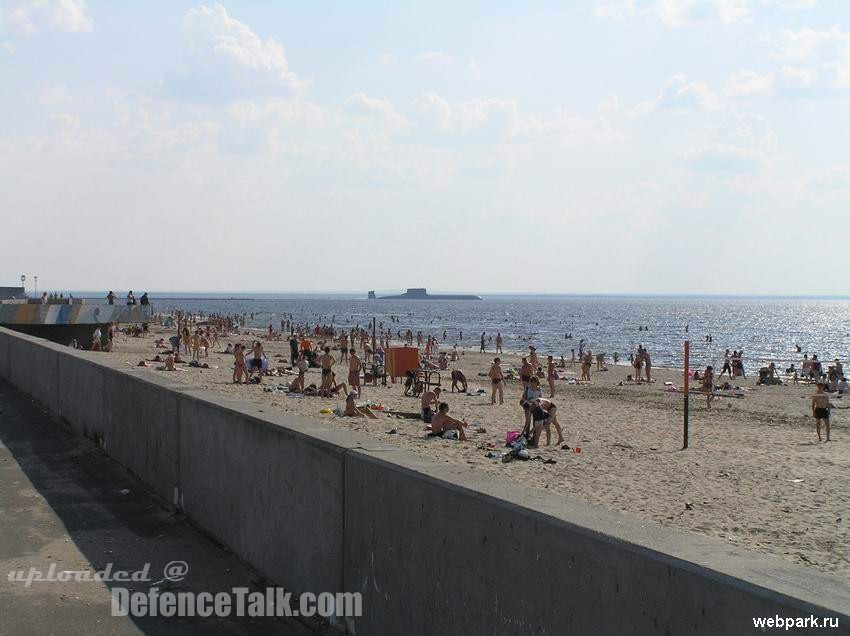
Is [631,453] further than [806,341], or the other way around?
[806,341]

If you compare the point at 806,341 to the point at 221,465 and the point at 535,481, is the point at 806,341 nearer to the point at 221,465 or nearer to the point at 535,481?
the point at 535,481

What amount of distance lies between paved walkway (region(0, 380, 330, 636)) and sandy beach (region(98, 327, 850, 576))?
1196mm

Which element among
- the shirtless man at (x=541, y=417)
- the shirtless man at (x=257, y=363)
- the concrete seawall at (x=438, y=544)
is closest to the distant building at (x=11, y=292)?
the shirtless man at (x=257, y=363)

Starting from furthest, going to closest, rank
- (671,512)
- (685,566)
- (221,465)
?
(671,512), (221,465), (685,566)

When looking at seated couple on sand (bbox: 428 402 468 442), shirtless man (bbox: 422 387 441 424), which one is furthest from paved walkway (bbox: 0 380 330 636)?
shirtless man (bbox: 422 387 441 424)

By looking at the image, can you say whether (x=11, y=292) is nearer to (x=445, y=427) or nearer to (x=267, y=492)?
(x=445, y=427)

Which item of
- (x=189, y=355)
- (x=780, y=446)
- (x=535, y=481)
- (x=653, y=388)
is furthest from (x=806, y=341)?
(x=535, y=481)

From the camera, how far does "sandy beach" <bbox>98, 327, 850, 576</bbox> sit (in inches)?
419

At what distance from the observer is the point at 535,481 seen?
41.7 feet

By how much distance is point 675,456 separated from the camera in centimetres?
1633

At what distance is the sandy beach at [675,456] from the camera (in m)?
10.6

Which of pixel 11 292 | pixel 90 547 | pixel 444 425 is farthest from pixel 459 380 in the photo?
pixel 11 292

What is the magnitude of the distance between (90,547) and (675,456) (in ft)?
41.3

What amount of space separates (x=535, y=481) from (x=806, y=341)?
93.4 meters
